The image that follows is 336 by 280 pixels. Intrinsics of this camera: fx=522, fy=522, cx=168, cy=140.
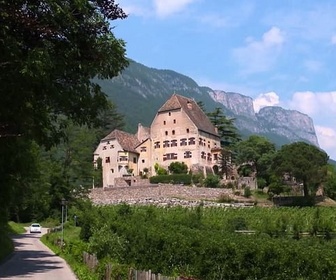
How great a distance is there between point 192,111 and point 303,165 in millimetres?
26045

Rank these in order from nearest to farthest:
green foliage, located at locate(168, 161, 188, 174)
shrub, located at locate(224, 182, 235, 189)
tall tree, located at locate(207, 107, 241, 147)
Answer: shrub, located at locate(224, 182, 235, 189)
green foliage, located at locate(168, 161, 188, 174)
tall tree, located at locate(207, 107, 241, 147)

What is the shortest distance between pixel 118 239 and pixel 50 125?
11.6 m

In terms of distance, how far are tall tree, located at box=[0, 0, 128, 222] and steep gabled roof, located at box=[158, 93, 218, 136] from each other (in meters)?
68.3

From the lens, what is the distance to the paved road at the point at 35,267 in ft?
68.2

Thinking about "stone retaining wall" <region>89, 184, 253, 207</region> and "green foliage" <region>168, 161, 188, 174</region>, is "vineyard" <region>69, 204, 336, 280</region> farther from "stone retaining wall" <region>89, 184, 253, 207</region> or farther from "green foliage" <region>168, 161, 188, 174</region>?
"green foliage" <region>168, 161, 188, 174</region>

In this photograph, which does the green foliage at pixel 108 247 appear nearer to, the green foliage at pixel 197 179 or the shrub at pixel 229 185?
the shrub at pixel 229 185

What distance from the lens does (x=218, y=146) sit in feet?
289

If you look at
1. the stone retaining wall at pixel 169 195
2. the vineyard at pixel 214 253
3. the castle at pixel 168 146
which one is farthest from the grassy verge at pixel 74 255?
the castle at pixel 168 146

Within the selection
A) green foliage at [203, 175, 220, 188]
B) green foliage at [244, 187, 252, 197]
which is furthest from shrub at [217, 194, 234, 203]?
green foliage at [203, 175, 220, 188]

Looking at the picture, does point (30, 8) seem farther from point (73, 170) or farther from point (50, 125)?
point (73, 170)

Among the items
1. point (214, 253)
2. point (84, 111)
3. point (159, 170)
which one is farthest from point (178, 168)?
point (84, 111)

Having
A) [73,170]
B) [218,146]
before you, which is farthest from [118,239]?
[218,146]

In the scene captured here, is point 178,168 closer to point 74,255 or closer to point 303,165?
point 303,165

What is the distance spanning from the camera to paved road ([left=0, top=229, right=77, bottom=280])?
68.2ft
